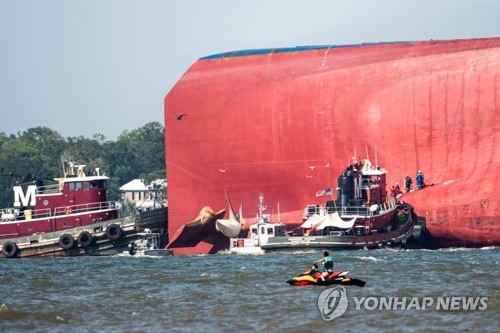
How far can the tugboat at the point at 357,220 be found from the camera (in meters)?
55.0

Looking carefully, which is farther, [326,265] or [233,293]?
[233,293]

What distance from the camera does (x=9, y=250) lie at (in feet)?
200

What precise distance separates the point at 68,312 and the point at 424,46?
35.1 meters

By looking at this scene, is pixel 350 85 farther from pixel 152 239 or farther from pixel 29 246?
pixel 29 246

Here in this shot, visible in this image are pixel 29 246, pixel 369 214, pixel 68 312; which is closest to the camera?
pixel 68 312

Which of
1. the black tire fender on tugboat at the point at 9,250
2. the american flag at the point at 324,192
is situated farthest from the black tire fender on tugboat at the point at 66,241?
the american flag at the point at 324,192

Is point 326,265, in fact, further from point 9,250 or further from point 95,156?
point 95,156

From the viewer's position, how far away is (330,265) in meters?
36.9

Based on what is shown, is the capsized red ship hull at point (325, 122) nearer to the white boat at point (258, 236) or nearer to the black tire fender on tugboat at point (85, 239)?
the white boat at point (258, 236)

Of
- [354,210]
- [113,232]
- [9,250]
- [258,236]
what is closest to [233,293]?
[354,210]

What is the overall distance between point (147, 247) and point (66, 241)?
4.26 metres

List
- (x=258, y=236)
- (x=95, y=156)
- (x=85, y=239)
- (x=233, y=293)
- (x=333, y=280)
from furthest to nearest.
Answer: (x=95, y=156)
(x=85, y=239)
(x=258, y=236)
(x=233, y=293)
(x=333, y=280)

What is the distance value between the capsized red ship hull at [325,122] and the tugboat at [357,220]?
1.57m

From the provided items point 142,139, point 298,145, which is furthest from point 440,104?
point 142,139
